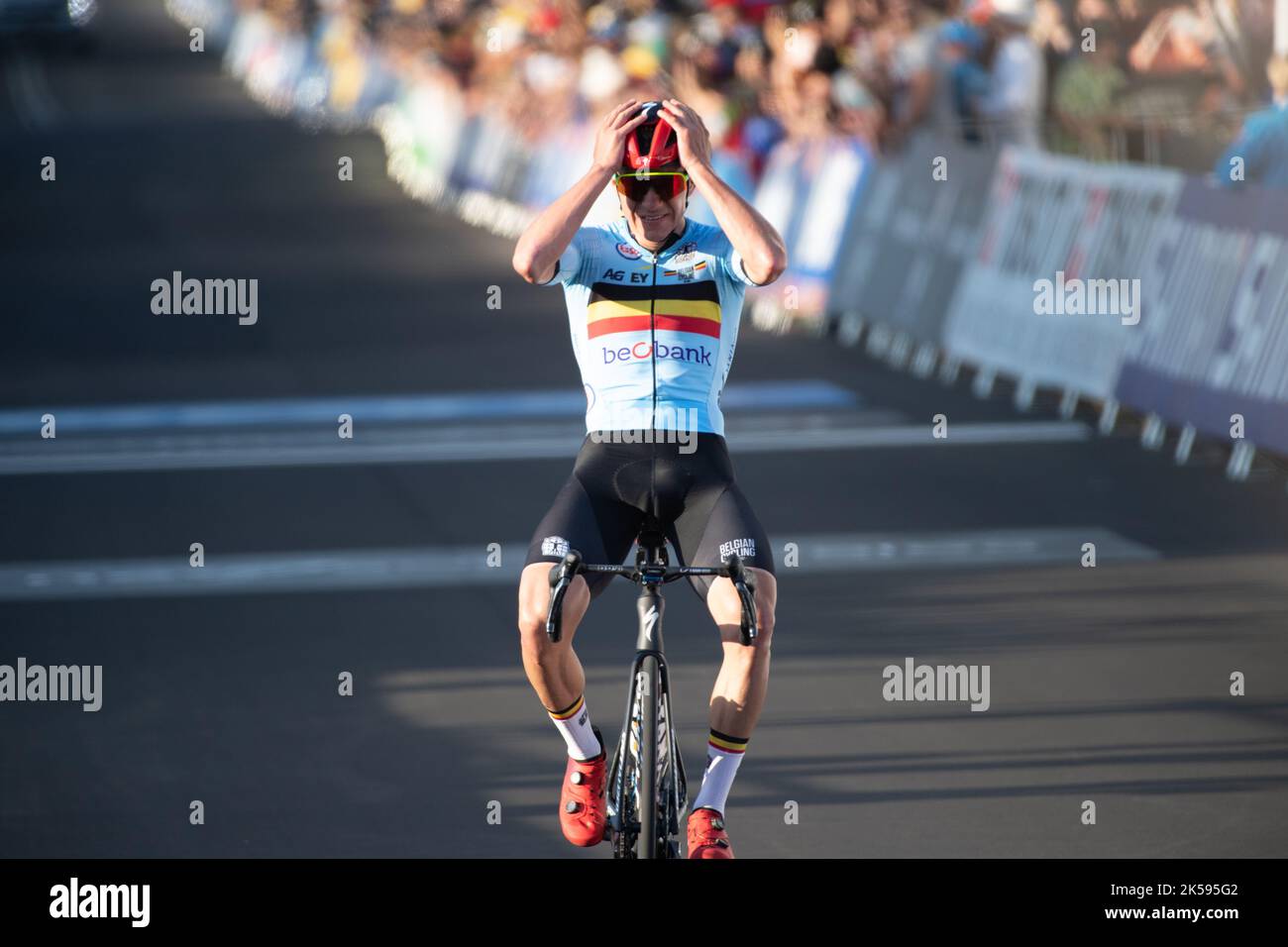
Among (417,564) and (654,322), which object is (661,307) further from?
(417,564)

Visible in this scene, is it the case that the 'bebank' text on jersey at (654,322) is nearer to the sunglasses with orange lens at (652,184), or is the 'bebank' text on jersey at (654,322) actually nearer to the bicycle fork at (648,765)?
the sunglasses with orange lens at (652,184)

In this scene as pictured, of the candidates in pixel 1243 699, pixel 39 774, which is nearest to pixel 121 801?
pixel 39 774

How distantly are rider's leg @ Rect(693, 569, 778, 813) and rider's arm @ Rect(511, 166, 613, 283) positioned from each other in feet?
3.61

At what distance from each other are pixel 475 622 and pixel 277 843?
3056mm

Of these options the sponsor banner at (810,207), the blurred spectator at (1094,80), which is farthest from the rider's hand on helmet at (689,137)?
the sponsor banner at (810,207)

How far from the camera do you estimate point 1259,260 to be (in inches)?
497

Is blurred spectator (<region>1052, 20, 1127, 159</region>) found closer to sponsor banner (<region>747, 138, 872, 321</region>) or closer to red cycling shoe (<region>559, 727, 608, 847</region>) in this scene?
sponsor banner (<region>747, 138, 872, 321</region>)

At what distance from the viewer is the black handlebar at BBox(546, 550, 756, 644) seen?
588 cm

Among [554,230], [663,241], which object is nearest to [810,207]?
[663,241]

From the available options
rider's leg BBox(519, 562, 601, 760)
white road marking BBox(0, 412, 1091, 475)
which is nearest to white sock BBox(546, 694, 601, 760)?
rider's leg BBox(519, 562, 601, 760)

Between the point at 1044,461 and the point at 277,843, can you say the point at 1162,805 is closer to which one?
the point at 277,843

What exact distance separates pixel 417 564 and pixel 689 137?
210 inches

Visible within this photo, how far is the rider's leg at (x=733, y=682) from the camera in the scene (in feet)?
20.5

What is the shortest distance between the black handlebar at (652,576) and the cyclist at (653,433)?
0.91ft
